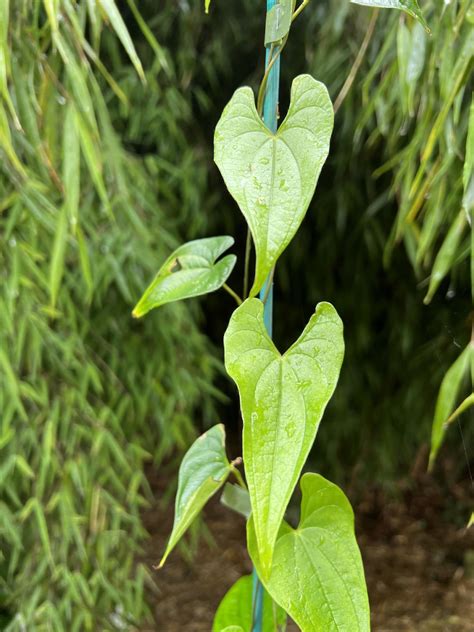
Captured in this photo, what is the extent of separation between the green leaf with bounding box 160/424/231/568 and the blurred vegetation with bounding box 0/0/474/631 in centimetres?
31

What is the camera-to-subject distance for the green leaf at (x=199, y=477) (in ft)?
1.54

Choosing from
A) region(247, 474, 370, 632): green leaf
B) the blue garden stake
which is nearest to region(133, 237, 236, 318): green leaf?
the blue garden stake

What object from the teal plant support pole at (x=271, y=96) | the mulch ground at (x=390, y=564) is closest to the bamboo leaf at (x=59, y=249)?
the teal plant support pole at (x=271, y=96)

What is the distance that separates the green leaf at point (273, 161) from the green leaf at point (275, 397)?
30 millimetres

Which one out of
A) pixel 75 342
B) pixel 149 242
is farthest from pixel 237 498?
pixel 149 242

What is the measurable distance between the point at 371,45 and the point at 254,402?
1209mm

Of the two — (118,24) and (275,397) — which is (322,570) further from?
(118,24)

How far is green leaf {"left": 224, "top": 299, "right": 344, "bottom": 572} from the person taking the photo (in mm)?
375

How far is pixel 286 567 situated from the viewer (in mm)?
436

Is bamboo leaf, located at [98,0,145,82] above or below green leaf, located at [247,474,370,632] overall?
above

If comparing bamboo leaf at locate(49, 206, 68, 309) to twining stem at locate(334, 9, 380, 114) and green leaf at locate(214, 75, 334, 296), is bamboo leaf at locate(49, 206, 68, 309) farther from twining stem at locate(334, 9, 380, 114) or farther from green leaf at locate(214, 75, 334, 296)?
green leaf at locate(214, 75, 334, 296)

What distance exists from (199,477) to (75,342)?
83 cm

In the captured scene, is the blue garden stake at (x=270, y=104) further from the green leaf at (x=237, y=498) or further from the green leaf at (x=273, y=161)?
the green leaf at (x=237, y=498)

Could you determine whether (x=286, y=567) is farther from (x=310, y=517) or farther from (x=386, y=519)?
(x=386, y=519)
